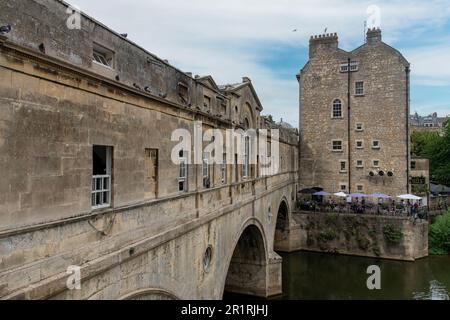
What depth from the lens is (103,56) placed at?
684 centimetres

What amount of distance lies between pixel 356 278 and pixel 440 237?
8.81 metres

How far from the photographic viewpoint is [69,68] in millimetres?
5406

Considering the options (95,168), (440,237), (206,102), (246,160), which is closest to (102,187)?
(95,168)

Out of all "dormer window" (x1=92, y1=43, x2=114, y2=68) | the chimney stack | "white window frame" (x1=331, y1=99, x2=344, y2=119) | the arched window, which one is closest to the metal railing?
"white window frame" (x1=331, y1=99, x2=344, y2=119)

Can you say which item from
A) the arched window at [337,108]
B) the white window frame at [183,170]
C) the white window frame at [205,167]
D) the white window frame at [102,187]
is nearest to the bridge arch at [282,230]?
the arched window at [337,108]

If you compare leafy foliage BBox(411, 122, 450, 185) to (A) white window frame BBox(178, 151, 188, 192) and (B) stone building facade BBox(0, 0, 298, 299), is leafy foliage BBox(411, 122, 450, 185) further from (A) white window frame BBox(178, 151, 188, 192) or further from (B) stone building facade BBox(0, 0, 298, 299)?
(A) white window frame BBox(178, 151, 188, 192)

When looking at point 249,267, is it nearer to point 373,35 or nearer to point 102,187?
point 102,187

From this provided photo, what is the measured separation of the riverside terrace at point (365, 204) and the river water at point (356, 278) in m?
3.64

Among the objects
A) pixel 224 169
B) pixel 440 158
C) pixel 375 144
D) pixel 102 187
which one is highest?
pixel 375 144

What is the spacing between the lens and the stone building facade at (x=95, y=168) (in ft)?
15.3

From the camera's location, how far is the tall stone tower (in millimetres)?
30281

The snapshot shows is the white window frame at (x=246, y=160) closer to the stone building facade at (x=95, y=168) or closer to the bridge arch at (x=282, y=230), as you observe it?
the stone building facade at (x=95, y=168)

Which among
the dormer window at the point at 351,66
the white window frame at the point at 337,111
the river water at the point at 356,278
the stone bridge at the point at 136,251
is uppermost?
the dormer window at the point at 351,66
